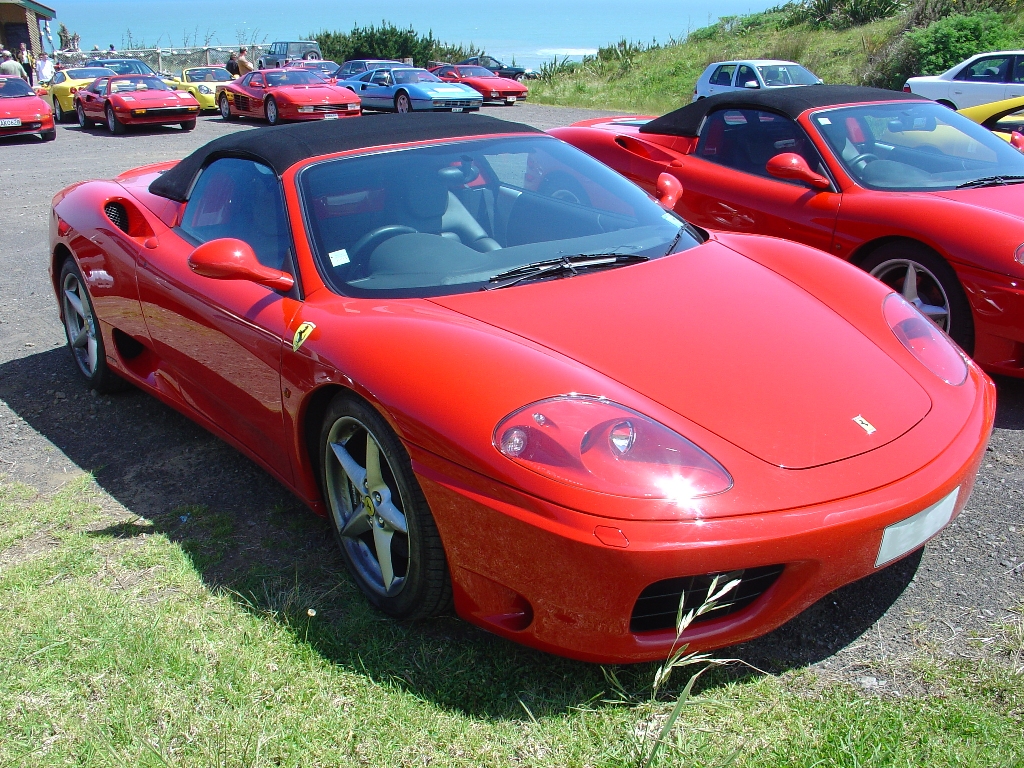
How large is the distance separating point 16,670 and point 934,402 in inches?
96.5

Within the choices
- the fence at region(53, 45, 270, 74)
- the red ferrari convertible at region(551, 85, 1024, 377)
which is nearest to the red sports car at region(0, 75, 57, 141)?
the red ferrari convertible at region(551, 85, 1024, 377)

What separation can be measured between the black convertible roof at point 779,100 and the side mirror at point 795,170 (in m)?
0.43

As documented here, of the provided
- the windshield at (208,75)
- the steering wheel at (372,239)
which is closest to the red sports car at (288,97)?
the windshield at (208,75)

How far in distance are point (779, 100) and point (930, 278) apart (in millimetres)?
1609

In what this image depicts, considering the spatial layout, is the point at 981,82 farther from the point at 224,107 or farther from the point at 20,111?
A: the point at 224,107

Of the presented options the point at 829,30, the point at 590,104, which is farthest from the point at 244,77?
the point at 829,30

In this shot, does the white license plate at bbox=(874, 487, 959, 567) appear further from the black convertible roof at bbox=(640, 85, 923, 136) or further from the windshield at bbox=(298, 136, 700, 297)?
the black convertible roof at bbox=(640, 85, 923, 136)

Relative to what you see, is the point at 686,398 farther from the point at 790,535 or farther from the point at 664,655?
the point at 664,655

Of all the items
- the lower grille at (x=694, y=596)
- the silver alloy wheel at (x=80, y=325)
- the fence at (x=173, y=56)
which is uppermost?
the lower grille at (x=694, y=596)

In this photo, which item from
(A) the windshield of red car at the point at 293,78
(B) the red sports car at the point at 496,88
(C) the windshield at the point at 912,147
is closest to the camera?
(C) the windshield at the point at 912,147

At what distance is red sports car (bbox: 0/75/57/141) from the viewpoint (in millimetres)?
15773

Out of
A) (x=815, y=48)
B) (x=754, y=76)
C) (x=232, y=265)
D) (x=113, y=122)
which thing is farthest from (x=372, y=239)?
(x=815, y=48)

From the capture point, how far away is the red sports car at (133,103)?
17.5 m

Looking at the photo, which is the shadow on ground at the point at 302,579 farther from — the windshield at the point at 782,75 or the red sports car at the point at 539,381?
the windshield at the point at 782,75
